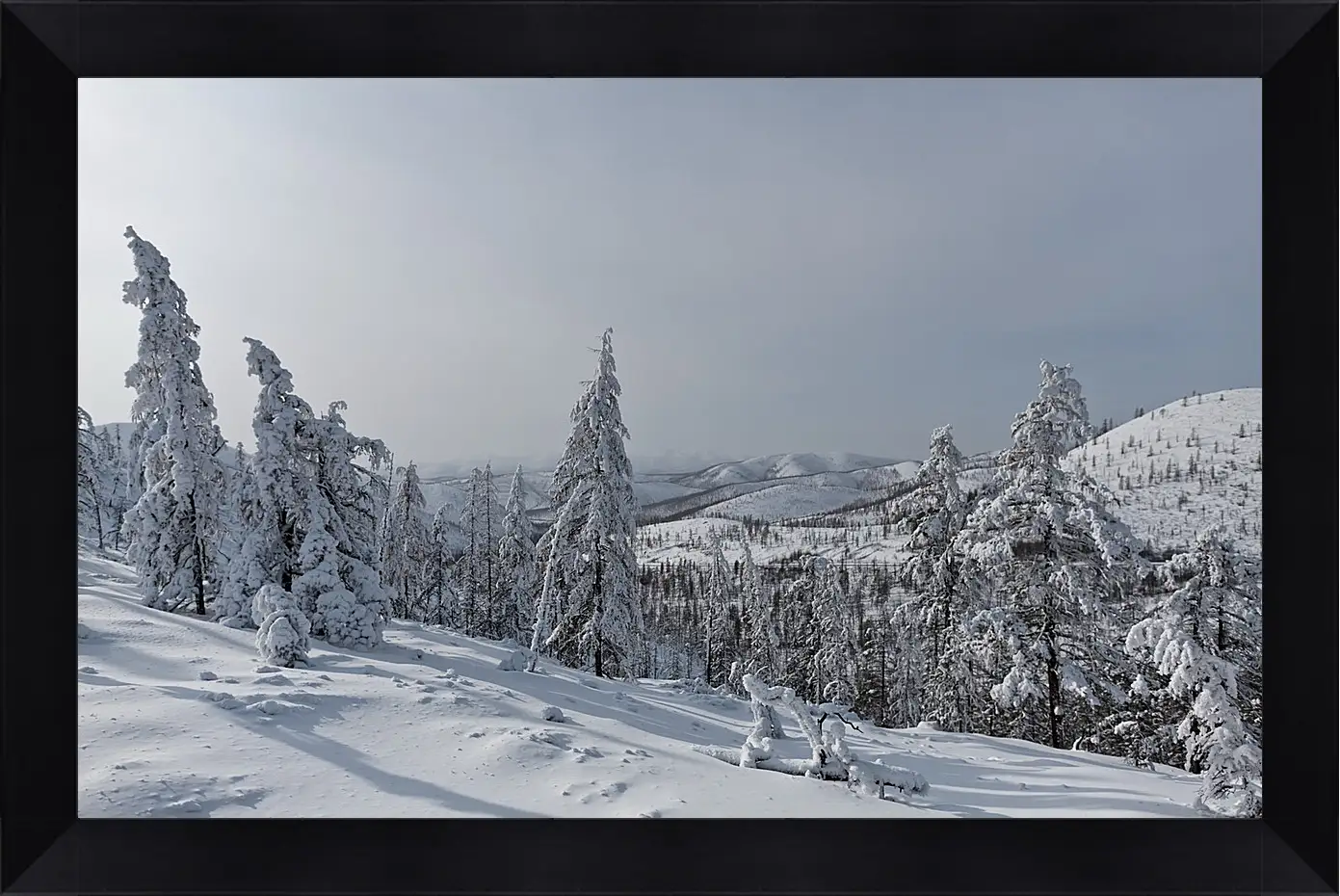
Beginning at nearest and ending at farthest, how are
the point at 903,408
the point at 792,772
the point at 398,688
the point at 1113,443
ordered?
1. the point at 792,772
2. the point at 398,688
3. the point at 903,408
4. the point at 1113,443

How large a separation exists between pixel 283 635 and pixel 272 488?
376 cm

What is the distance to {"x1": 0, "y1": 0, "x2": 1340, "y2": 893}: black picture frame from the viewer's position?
267cm

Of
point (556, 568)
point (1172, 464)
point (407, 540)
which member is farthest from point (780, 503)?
point (556, 568)

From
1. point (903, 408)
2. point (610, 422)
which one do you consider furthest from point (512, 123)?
point (610, 422)

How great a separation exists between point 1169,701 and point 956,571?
4.49 meters

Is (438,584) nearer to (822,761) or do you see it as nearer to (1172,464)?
(822,761)

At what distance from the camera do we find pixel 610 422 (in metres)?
11.8

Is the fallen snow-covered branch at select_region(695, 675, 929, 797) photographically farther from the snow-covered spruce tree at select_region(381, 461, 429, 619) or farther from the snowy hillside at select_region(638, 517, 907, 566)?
the snowy hillside at select_region(638, 517, 907, 566)

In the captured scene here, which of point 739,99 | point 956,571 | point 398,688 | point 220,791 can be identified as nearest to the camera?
point 220,791

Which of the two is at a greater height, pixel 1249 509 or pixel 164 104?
pixel 164 104

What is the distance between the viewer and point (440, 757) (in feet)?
12.8

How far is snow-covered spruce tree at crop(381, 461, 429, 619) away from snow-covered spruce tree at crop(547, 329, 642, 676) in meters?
12.1

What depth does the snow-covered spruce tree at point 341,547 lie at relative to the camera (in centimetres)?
883

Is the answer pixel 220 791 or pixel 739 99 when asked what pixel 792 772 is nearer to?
pixel 220 791
